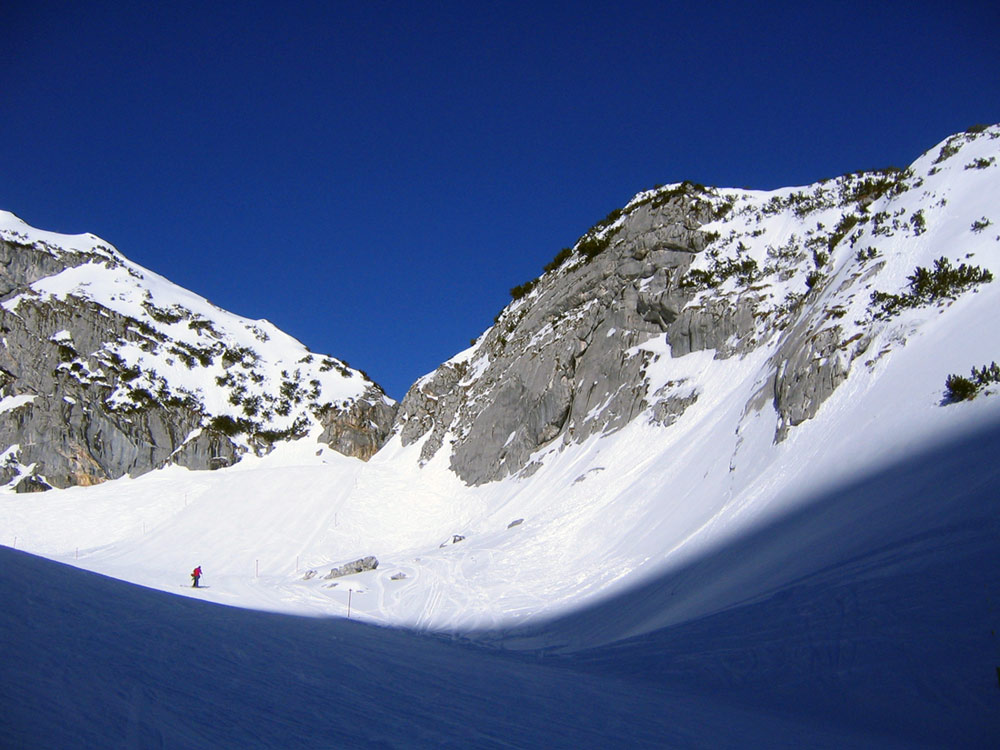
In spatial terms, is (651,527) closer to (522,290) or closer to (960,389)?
(960,389)

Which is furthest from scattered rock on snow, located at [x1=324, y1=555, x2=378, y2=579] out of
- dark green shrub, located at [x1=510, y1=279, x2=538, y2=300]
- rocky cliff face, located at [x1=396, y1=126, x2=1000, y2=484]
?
dark green shrub, located at [x1=510, y1=279, x2=538, y2=300]

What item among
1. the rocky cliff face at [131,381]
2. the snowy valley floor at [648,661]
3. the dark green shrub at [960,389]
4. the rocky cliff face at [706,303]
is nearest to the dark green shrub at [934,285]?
the rocky cliff face at [706,303]

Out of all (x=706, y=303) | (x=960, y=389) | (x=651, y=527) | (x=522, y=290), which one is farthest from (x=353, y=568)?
(x=522, y=290)

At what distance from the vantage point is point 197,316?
78.4 m

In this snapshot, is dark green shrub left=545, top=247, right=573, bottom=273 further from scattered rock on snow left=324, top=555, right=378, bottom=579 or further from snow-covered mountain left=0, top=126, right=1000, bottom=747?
scattered rock on snow left=324, top=555, right=378, bottom=579

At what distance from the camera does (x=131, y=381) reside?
66.6 metres

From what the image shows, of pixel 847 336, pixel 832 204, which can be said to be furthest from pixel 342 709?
pixel 832 204

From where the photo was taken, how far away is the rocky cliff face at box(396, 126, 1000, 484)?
2328 centimetres

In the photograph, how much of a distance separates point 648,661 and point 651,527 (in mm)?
9744

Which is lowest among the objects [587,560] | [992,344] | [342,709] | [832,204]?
[342,709]

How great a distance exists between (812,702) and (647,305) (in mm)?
30673

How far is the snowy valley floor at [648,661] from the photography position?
255 inches

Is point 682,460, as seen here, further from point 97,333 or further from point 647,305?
point 97,333

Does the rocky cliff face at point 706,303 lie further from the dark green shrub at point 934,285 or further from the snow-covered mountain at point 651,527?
the snow-covered mountain at point 651,527
